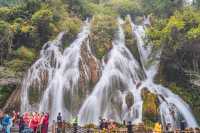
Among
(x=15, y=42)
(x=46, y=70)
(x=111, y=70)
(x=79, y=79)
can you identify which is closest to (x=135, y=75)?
(x=111, y=70)

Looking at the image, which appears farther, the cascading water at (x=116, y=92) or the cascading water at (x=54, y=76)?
the cascading water at (x=54, y=76)

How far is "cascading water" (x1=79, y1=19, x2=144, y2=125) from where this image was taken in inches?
1054

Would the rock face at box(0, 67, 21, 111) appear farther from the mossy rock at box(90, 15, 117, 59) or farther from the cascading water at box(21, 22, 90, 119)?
the mossy rock at box(90, 15, 117, 59)

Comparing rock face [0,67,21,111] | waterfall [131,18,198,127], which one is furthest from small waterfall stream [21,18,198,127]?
rock face [0,67,21,111]

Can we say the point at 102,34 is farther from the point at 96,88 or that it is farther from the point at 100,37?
the point at 96,88

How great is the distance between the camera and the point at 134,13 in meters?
45.1

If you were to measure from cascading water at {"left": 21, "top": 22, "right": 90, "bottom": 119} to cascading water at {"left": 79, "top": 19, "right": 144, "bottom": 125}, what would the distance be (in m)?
1.56

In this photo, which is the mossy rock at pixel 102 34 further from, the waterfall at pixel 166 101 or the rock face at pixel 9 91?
the rock face at pixel 9 91

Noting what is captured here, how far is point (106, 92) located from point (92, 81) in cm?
166

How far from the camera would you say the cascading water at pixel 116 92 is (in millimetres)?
26781

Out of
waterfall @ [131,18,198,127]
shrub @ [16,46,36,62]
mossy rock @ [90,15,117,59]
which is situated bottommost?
waterfall @ [131,18,198,127]

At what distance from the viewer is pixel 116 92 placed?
28.4 m

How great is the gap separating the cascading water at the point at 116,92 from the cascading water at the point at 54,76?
1.56 m

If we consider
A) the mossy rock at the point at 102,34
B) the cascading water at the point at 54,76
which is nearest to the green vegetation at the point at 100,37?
the mossy rock at the point at 102,34
